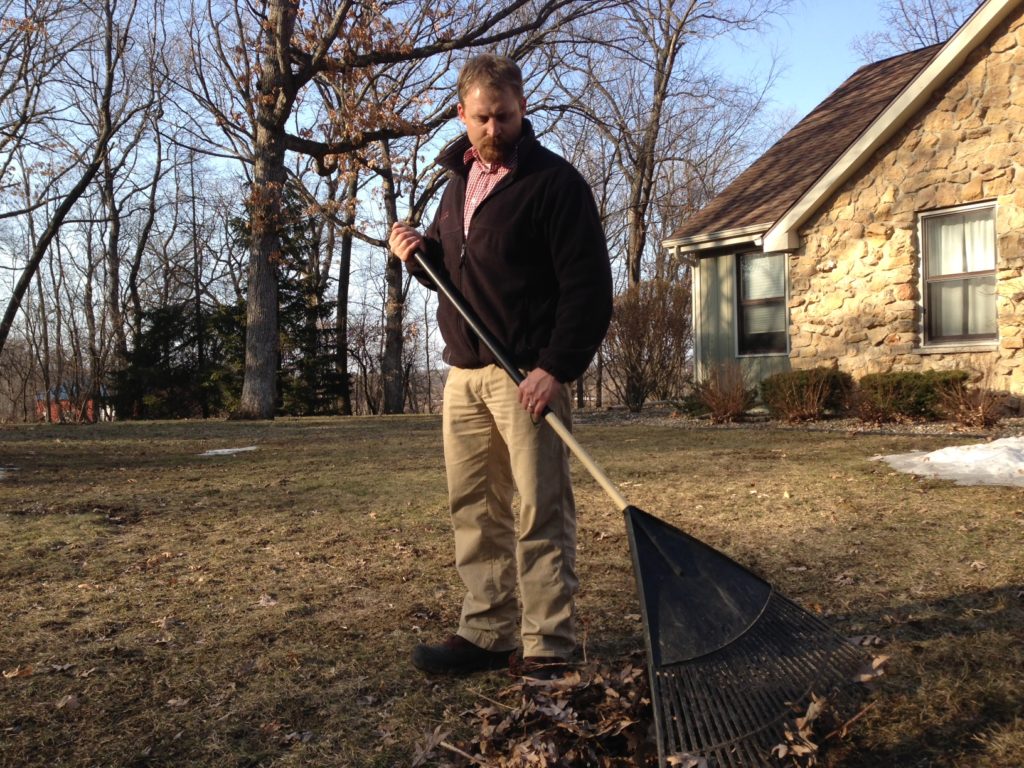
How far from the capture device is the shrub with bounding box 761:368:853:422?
11.1 metres

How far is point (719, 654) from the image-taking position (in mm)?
2199

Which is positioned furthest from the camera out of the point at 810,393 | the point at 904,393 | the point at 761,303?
the point at 761,303

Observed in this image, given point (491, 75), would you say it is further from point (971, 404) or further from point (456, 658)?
point (971, 404)

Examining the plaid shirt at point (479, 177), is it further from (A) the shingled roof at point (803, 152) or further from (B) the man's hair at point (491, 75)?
(A) the shingled roof at point (803, 152)

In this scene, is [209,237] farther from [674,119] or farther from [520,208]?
[520,208]

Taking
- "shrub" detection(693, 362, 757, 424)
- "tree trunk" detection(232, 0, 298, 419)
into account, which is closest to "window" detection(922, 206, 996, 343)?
"shrub" detection(693, 362, 757, 424)

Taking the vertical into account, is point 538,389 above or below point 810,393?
above

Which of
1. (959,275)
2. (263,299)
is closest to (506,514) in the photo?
(959,275)

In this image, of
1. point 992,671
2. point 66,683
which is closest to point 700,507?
point 992,671

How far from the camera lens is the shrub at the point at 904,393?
32.7 feet

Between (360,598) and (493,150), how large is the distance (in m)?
2.18

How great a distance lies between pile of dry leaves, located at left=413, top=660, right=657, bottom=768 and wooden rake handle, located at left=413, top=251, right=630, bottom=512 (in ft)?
1.66

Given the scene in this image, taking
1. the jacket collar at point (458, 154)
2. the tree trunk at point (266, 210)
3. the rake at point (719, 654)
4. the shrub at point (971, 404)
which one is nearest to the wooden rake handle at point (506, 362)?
the rake at point (719, 654)

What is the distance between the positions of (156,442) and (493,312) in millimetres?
9546
